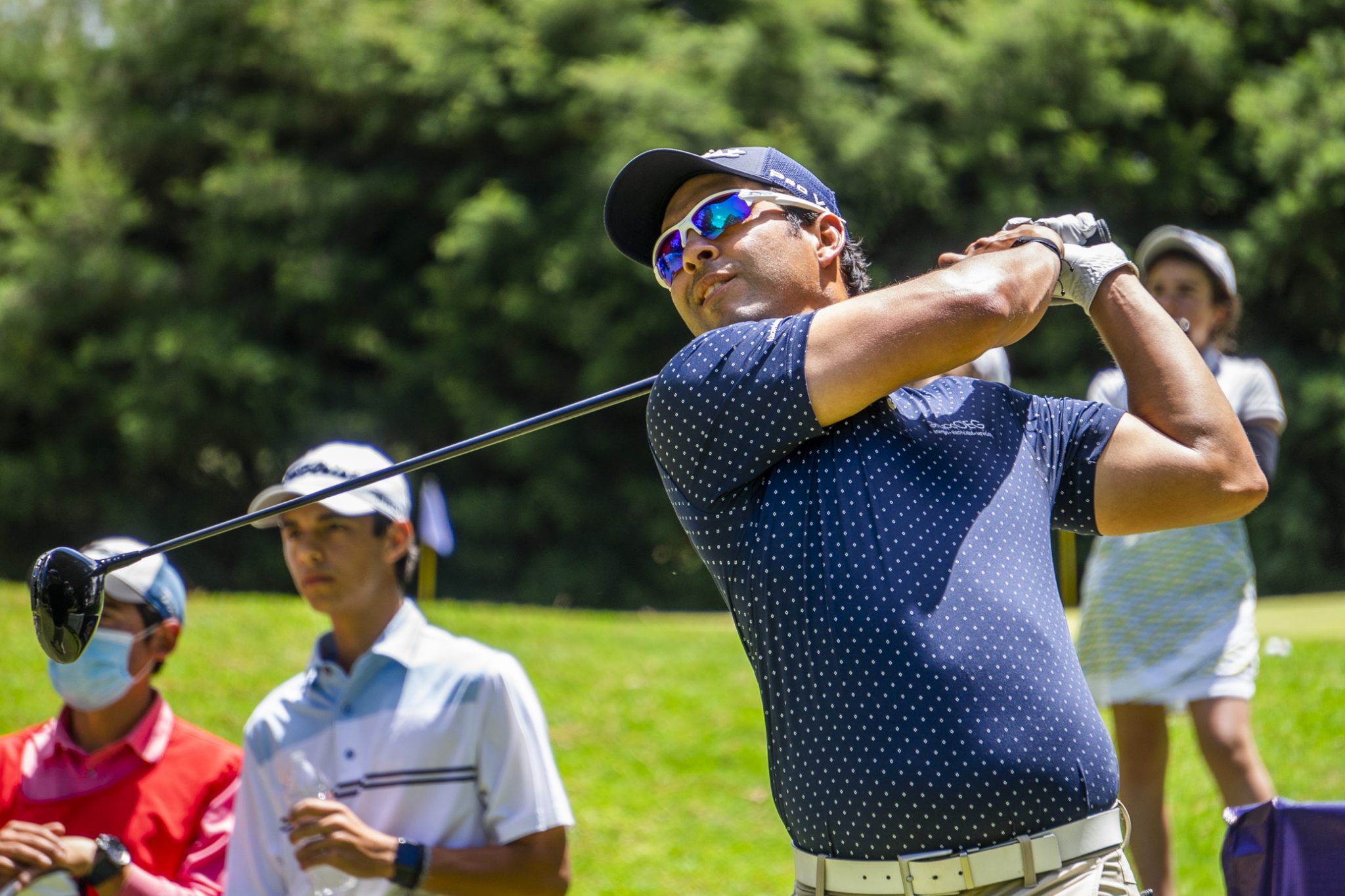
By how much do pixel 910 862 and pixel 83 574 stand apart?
1.50 meters

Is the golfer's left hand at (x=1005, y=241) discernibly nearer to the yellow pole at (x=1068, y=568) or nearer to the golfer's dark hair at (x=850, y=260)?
the golfer's dark hair at (x=850, y=260)

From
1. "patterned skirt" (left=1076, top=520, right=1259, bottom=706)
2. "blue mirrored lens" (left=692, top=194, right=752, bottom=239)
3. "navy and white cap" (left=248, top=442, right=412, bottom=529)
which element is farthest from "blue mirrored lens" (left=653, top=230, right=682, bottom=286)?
"patterned skirt" (left=1076, top=520, right=1259, bottom=706)

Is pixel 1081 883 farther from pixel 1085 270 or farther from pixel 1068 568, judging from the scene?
pixel 1068 568

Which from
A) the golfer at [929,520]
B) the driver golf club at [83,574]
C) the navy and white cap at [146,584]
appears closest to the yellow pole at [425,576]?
the navy and white cap at [146,584]

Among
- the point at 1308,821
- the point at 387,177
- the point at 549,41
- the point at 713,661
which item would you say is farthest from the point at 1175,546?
the point at 387,177

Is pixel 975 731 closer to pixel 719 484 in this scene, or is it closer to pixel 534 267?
pixel 719 484

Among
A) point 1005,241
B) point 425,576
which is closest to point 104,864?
point 1005,241

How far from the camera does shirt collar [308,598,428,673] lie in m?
3.28

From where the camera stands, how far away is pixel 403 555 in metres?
3.63

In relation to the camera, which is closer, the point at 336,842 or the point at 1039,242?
the point at 1039,242

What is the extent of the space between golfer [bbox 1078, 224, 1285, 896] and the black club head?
286 cm

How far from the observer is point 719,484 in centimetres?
192

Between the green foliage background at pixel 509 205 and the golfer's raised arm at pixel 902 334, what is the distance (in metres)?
13.1

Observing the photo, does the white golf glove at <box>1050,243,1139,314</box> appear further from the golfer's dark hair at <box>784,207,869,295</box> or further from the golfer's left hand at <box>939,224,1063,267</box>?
the golfer's dark hair at <box>784,207,869,295</box>
